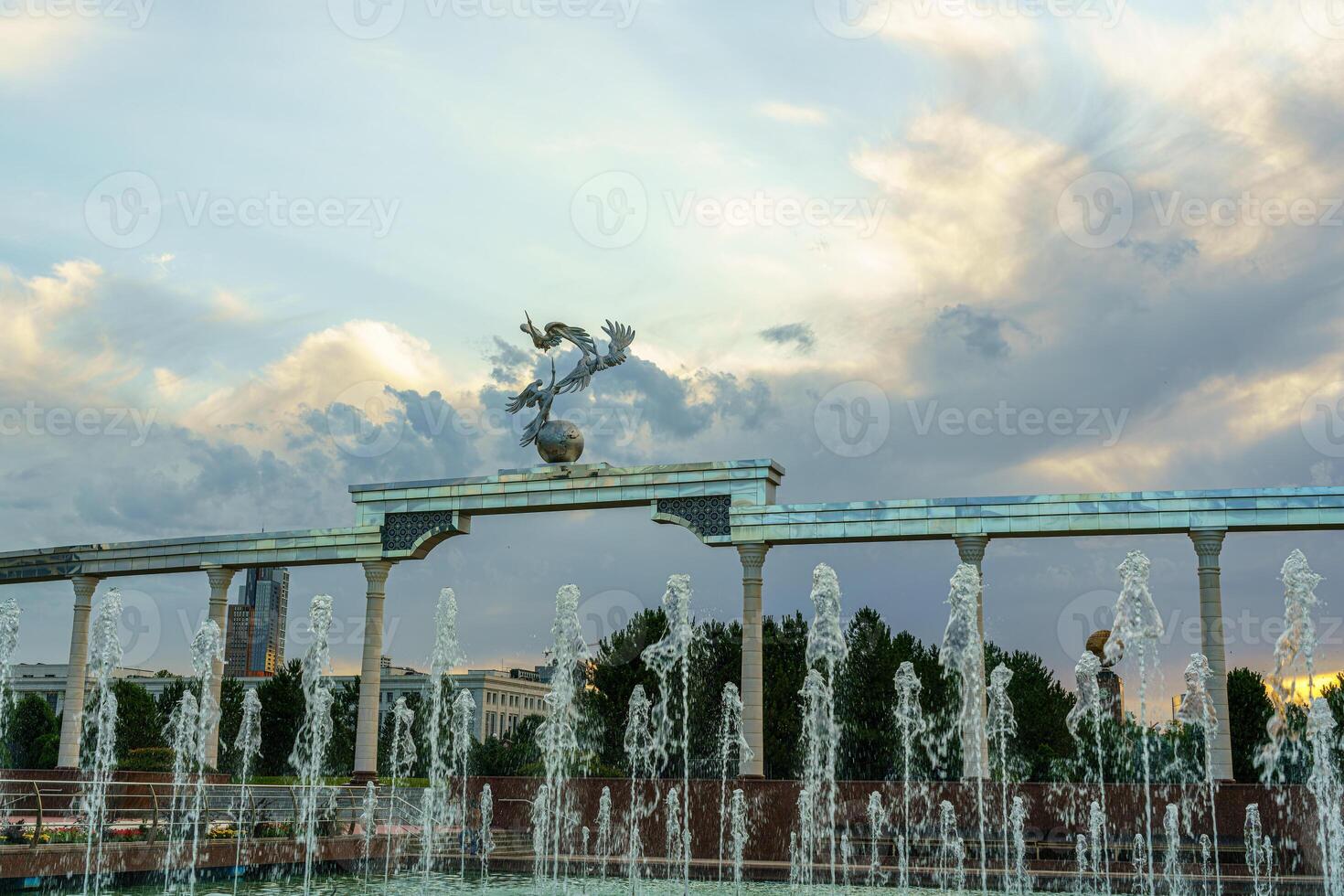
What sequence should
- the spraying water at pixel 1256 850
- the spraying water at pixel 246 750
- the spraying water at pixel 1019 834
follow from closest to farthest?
the spraying water at pixel 1256 850 → the spraying water at pixel 246 750 → the spraying water at pixel 1019 834

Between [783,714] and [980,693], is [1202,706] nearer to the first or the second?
[980,693]

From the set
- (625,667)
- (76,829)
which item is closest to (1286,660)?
(76,829)

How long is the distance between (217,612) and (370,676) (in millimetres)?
4458

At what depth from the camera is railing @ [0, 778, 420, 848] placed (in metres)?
19.0

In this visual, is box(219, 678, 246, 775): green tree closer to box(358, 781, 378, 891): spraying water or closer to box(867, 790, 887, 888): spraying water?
box(358, 781, 378, 891): spraying water

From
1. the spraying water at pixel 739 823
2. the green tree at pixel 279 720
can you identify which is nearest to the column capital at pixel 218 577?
the spraying water at pixel 739 823

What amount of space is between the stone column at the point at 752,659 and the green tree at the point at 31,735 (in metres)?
54.5

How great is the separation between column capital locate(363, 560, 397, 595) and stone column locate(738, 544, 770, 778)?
830 centimetres

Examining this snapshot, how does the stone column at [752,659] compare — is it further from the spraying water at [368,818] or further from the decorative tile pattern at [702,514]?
the spraying water at [368,818]

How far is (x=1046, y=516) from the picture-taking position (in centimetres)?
2248

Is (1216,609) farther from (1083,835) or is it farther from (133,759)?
(133,759)

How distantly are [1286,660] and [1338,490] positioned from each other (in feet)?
13.1

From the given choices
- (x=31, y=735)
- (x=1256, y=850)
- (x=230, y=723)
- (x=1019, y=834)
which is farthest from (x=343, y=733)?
(x=1256, y=850)

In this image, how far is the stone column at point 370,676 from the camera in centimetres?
2638
